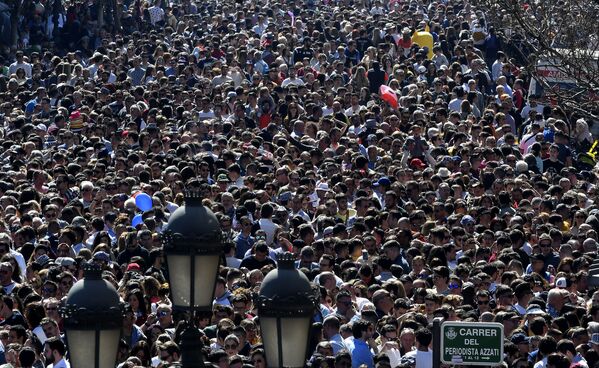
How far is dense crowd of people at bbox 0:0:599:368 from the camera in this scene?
14461 mm

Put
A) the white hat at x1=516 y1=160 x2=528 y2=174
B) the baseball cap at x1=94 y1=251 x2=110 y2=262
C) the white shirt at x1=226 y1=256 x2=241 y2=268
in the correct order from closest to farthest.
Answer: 1. the baseball cap at x1=94 y1=251 x2=110 y2=262
2. the white shirt at x1=226 y1=256 x2=241 y2=268
3. the white hat at x1=516 y1=160 x2=528 y2=174

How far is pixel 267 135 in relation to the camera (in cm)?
2566

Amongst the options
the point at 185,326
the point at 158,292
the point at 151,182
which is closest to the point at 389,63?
the point at 151,182

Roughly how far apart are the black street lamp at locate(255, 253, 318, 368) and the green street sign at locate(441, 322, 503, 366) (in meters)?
3.34

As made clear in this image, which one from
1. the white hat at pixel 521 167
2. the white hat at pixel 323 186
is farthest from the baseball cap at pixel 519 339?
the white hat at pixel 521 167

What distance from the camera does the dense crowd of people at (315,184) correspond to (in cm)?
1446

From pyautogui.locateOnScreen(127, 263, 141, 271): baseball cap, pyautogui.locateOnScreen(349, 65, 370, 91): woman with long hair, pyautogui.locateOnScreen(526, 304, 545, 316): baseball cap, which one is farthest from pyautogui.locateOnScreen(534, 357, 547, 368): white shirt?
pyautogui.locateOnScreen(349, 65, 370, 91): woman with long hair

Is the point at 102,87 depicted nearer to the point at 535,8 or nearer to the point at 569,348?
the point at 535,8

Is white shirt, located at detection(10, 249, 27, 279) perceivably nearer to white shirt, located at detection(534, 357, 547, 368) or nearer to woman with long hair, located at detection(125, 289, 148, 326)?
woman with long hair, located at detection(125, 289, 148, 326)

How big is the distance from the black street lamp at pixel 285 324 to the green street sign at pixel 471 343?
3343 mm

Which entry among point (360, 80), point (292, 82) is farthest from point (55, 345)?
point (360, 80)

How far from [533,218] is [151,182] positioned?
4.65m

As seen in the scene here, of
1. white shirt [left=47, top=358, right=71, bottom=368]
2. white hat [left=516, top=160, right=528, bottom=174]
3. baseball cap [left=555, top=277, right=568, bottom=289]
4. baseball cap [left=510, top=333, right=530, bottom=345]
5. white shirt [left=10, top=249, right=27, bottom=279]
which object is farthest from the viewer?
white hat [left=516, top=160, right=528, bottom=174]

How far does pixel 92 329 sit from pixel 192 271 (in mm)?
548
